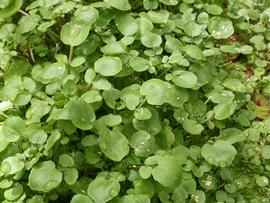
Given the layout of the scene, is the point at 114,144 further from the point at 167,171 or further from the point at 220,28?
the point at 220,28

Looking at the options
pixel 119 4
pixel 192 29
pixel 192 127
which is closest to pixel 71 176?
pixel 192 127

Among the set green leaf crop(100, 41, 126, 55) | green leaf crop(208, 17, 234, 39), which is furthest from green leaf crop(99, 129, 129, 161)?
green leaf crop(208, 17, 234, 39)

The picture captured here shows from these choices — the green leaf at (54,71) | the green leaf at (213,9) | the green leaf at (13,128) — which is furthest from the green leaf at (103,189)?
the green leaf at (213,9)

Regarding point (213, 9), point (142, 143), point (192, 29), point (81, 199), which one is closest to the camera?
point (81, 199)

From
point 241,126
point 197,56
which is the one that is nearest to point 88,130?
point 197,56

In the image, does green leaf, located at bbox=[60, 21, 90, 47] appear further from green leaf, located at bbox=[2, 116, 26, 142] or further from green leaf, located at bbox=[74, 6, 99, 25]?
green leaf, located at bbox=[2, 116, 26, 142]

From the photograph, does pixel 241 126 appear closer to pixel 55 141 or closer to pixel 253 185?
pixel 253 185
